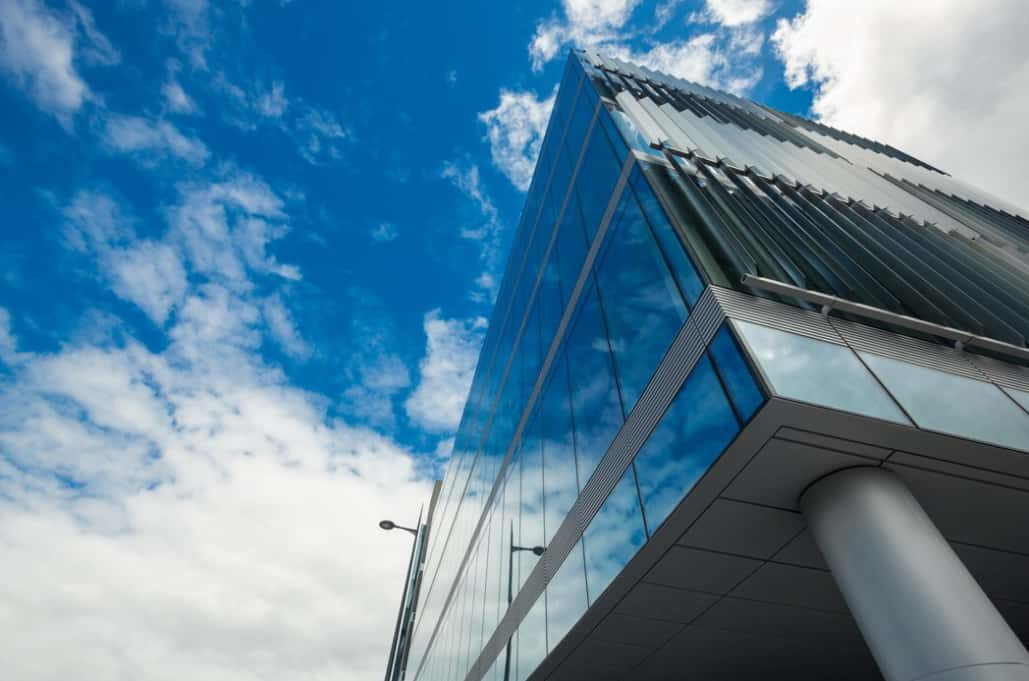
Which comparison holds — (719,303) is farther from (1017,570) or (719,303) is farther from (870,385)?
(1017,570)

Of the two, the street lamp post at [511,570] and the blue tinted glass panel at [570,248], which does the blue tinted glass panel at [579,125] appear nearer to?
the blue tinted glass panel at [570,248]

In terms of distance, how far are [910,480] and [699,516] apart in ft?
8.02

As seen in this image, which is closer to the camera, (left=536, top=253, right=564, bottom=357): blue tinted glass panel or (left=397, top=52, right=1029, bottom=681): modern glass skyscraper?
(left=397, top=52, right=1029, bottom=681): modern glass skyscraper

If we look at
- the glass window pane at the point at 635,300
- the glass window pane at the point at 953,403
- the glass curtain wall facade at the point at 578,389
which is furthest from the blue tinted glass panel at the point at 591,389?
the glass window pane at the point at 953,403

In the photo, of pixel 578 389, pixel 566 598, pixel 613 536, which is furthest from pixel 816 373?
pixel 566 598

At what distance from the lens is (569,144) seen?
709 inches

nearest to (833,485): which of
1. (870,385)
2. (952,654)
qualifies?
(870,385)

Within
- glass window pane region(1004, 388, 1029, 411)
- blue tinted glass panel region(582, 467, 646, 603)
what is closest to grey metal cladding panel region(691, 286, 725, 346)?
blue tinted glass panel region(582, 467, 646, 603)

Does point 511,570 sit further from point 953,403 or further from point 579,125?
point 579,125

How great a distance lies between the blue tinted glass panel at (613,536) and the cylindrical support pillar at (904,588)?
2.39 metres

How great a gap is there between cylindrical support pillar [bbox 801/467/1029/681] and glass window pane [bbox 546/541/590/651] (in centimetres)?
448

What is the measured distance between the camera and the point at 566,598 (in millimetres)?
10523

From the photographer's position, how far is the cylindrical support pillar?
16.2 ft

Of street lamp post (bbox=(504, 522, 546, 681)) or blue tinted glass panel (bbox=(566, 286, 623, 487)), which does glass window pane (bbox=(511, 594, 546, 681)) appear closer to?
street lamp post (bbox=(504, 522, 546, 681))
